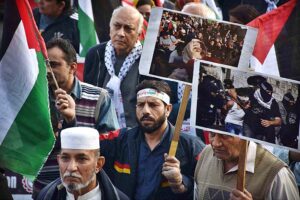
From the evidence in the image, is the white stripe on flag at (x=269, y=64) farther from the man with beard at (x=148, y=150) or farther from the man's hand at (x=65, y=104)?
the man's hand at (x=65, y=104)

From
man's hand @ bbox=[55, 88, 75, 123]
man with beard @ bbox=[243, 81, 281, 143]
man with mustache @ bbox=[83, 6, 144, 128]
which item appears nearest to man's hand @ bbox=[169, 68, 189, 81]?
man with beard @ bbox=[243, 81, 281, 143]

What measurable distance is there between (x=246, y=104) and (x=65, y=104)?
1.92 meters

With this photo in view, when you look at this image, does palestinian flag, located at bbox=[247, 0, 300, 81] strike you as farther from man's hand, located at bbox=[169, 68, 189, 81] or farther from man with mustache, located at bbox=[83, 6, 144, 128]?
man with mustache, located at bbox=[83, 6, 144, 128]

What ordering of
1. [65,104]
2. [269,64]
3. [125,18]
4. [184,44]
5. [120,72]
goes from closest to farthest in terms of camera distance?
[184,44] < [65,104] < [269,64] < [120,72] < [125,18]

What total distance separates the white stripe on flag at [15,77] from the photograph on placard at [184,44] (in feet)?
2.79

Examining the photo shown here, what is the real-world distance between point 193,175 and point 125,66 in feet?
6.12

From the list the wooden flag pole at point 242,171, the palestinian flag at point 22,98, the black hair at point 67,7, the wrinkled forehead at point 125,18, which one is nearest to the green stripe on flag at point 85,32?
the black hair at point 67,7

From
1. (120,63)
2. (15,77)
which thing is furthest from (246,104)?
(120,63)

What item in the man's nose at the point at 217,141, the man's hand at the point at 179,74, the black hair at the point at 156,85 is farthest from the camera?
the black hair at the point at 156,85

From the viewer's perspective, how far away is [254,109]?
9.13 m

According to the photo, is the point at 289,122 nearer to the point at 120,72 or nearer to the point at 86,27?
the point at 120,72

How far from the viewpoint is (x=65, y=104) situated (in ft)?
34.5

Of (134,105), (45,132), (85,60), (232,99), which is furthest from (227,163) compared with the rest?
(85,60)

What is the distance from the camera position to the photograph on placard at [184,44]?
9633 mm
